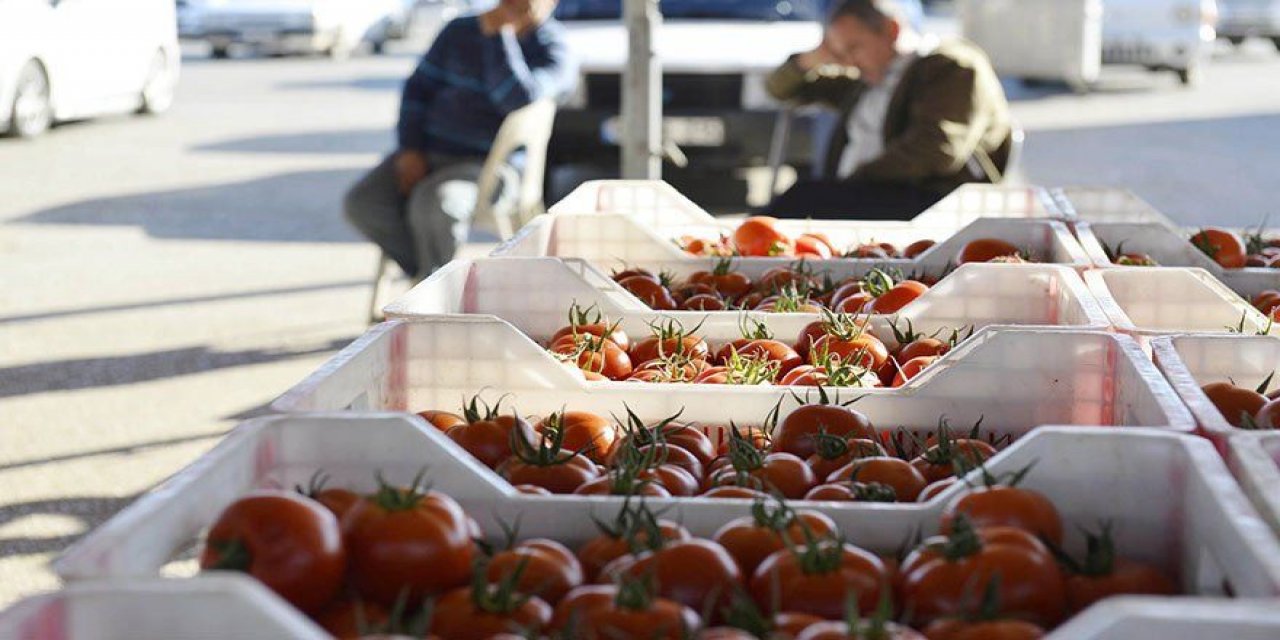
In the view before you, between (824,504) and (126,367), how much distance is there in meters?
4.80

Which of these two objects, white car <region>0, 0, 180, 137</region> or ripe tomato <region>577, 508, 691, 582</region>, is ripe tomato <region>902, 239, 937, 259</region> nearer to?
ripe tomato <region>577, 508, 691, 582</region>

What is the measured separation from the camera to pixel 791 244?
4.02 meters

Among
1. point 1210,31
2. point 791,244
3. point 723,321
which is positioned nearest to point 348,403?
point 723,321

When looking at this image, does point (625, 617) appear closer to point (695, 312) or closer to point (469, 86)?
point (695, 312)

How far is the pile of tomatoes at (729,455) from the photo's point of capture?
2057 millimetres

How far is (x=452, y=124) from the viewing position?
6145 mm

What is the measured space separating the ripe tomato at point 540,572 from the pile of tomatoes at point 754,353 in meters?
1.02

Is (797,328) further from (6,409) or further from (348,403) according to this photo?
(6,409)

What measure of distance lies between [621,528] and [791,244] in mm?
2265

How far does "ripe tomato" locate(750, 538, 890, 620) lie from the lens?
1.63 meters

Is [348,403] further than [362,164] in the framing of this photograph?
No

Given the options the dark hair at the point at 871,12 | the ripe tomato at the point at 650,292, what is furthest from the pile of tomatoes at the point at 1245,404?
the dark hair at the point at 871,12

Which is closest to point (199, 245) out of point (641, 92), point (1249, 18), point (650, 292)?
point (641, 92)

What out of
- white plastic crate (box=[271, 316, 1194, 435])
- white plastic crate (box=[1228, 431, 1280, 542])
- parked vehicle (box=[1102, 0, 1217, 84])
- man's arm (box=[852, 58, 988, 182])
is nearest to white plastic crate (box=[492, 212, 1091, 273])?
white plastic crate (box=[271, 316, 1194, 435])
